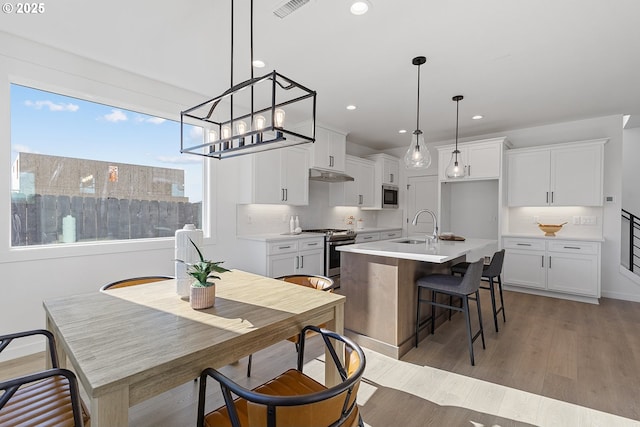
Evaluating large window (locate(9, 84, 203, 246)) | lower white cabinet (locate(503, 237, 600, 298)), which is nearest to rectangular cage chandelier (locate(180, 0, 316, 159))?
large window (locate(9, 84, 203, 246))

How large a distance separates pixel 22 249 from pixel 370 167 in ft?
16.7

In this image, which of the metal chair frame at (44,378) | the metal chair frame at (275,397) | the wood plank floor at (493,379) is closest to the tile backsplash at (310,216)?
the wood plank floor at (493,379)

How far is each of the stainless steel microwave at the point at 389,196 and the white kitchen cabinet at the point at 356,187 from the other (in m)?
0.26

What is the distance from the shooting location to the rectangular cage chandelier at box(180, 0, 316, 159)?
1.71 meters

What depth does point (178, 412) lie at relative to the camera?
186 centimetres

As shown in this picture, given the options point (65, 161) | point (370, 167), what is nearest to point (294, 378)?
point (65, 161)

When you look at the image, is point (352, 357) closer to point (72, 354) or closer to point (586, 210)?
point (72, 354)

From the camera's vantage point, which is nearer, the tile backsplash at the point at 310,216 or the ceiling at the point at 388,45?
the ceiling at the point at 388,45

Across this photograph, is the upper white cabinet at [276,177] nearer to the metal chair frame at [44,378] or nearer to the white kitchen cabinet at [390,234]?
the white kitchen cabinet at [390,234]

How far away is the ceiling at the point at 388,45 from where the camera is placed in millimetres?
2152

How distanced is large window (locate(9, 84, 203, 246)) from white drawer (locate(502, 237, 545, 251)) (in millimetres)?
4639

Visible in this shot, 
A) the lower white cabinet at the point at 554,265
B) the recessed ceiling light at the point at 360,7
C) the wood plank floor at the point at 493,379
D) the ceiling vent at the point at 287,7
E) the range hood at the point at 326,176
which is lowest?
the wood plank floor at the point at 493,379

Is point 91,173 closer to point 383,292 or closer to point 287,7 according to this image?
point 287,7

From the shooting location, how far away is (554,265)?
4.39 meters
